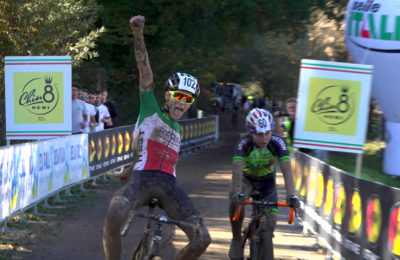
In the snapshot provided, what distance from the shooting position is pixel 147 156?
6574 millimetres

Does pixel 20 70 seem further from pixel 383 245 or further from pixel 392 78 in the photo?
pixel 392 78

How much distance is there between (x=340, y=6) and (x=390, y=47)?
753 centimetres

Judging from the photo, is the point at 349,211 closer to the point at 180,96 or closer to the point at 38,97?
the point at 180,96

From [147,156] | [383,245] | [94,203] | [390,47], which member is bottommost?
[94,203]

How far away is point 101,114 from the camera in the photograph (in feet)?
60.7

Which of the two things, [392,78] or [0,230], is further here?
[392,78]

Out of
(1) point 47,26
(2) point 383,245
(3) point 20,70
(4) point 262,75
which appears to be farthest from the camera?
(4) point 262,75

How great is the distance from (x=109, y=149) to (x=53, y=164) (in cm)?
478

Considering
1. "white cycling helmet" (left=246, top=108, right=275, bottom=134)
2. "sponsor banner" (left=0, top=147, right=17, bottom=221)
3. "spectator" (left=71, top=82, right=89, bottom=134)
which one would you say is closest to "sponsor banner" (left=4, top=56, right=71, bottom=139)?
"sponsor banner" (left=0, top=147, right=17, bottom=221)

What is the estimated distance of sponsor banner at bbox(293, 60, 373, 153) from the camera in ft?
36.2

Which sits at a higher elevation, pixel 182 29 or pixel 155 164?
pixel 182 29

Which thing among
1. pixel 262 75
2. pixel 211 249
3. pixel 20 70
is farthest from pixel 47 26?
pixel 262 75

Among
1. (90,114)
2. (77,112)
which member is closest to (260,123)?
(77,112)

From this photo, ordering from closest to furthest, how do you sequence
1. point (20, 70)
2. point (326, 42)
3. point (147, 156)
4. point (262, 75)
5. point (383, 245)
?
point (147, 156)
point (383, 245)
point (20, 70)
point (326, 42)
point (262, 75)
